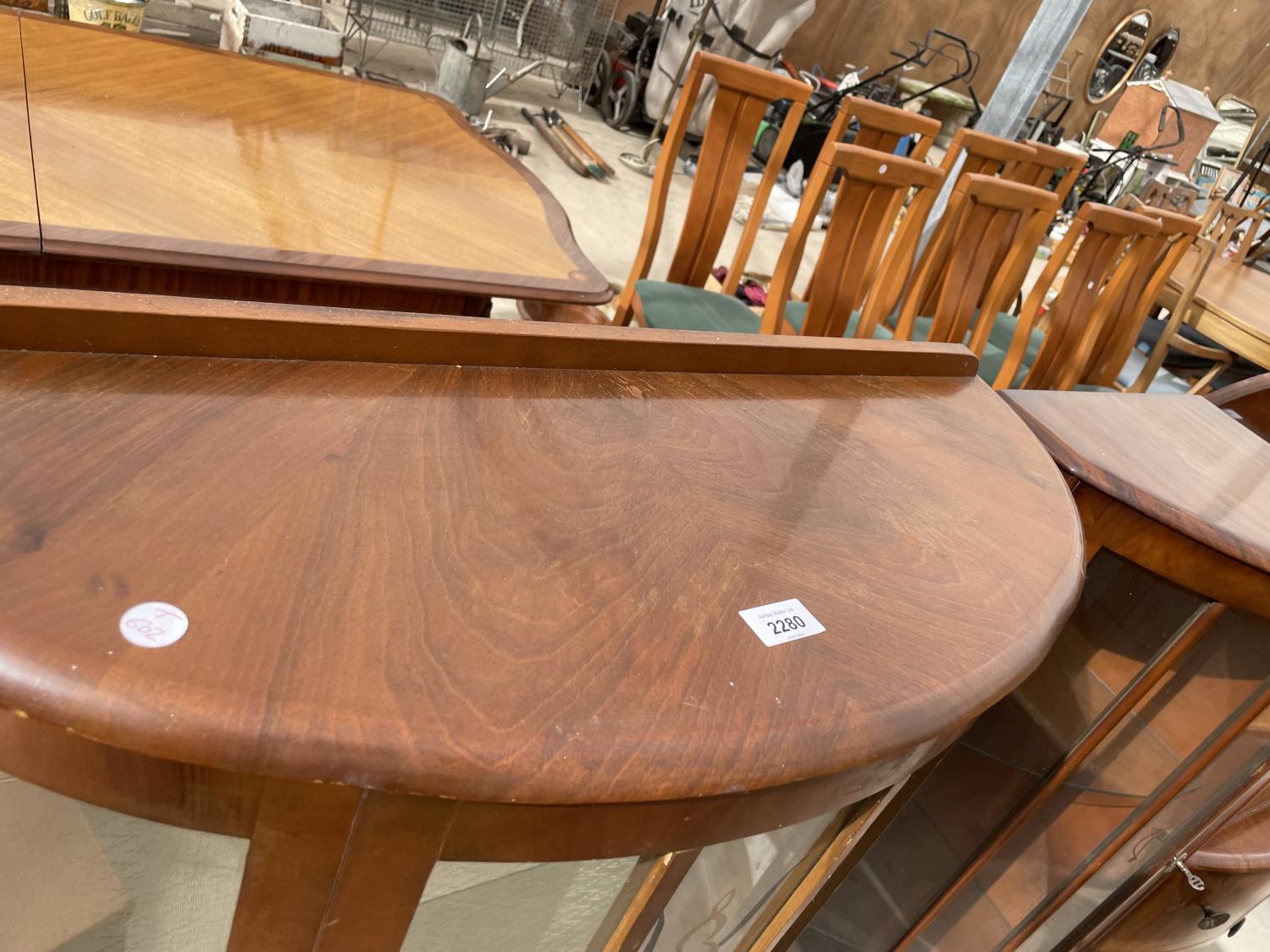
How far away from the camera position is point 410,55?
5398 millimetres

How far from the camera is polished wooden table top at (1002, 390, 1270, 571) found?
1001 millimetres

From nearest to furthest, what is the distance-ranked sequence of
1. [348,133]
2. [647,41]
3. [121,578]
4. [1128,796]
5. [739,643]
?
[121,578] < [739,643] < [1128,796] < [348,133] < [647,41]

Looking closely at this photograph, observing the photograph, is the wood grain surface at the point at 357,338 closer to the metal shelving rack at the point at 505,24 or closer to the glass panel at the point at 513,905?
the glass panel at the point at 513,905

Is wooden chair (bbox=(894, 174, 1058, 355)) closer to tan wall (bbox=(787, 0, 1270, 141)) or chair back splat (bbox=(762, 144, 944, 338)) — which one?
chair back splat (bbox=(762, 144, 944, 338))

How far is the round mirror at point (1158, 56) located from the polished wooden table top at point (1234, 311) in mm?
5210

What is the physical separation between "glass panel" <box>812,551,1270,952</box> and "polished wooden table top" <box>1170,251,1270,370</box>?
223cm

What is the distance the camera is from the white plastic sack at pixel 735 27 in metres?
4.76

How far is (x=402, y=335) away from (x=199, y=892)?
450mm

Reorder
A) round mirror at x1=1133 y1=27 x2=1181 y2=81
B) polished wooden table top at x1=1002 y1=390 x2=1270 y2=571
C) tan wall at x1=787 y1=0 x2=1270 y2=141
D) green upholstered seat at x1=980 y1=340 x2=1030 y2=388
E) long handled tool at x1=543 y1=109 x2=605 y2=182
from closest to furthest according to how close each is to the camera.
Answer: polished wooden table top at x1=1002 y1=390 x2=1270 y2=571 < green upholstered seat at x1=980 y1=340 x2=1030 y2=388 < long handled tool at x1=543 y1=109 x2=605 y2=182 < tan wall at x1=787 y1=0 x2=1270 y2=141 < round mirror at x1=1133 y1=27 x2=1181 y2=81

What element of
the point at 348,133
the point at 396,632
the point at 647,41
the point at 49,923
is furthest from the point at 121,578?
the point at 647,41

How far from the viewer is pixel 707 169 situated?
219 centimetres

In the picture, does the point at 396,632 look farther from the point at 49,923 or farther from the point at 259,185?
the point at 259,185

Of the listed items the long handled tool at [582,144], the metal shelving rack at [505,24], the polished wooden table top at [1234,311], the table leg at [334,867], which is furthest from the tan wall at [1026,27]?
the table leg at [334,867]

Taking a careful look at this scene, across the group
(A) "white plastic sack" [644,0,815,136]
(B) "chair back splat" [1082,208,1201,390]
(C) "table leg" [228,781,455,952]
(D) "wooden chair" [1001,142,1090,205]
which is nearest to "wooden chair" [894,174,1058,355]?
(B) "chair back splat" [1082,208,1201,390]
